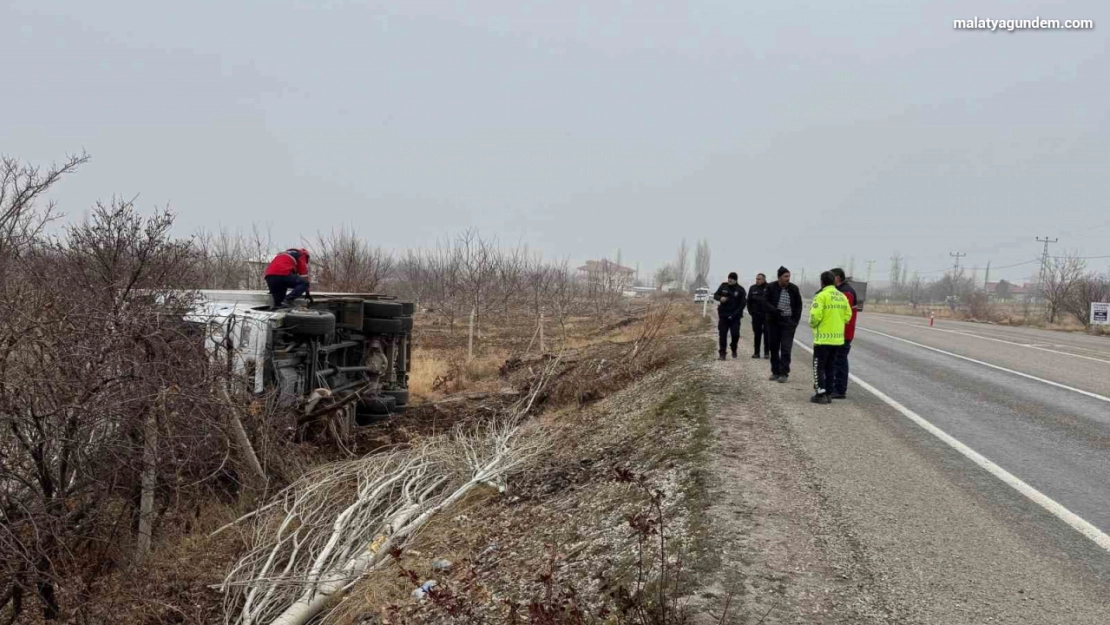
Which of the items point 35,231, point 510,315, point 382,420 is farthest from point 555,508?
point 510,315

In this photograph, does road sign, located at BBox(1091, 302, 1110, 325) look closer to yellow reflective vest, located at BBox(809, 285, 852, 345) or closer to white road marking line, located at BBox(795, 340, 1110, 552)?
white road marking line, located at BBox(795, 340, 1110, 552)

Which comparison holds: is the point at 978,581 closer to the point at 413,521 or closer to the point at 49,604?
the point at 413,521

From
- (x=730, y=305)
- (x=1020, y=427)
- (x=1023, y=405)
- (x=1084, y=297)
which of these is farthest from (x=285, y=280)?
(x=1084, y=297)

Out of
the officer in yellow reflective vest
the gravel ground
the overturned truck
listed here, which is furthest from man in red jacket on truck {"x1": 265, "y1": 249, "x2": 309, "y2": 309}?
the officer in yellow reflective vest

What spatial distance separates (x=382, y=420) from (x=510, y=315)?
3140 centimetres

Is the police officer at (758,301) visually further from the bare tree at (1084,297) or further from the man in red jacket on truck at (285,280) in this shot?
the bare tree at (1084,297)

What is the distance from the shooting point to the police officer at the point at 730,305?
38.2 feet

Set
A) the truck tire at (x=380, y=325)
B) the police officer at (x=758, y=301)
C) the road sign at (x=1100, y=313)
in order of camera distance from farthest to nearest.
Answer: the road sign at (x=1100, y=313), the police officer at (x=758, y=301), the truck tire at (x=380, y=325)

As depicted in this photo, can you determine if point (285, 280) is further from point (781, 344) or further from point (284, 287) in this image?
point (781, 344)

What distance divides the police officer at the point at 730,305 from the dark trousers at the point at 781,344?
175 cm

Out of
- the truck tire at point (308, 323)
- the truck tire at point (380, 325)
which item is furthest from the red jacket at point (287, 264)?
the truck tire at point (380, 325)

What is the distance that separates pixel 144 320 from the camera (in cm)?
524

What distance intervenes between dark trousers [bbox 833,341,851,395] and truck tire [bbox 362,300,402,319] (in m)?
5.84

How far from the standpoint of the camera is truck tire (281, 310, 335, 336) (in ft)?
25.6
